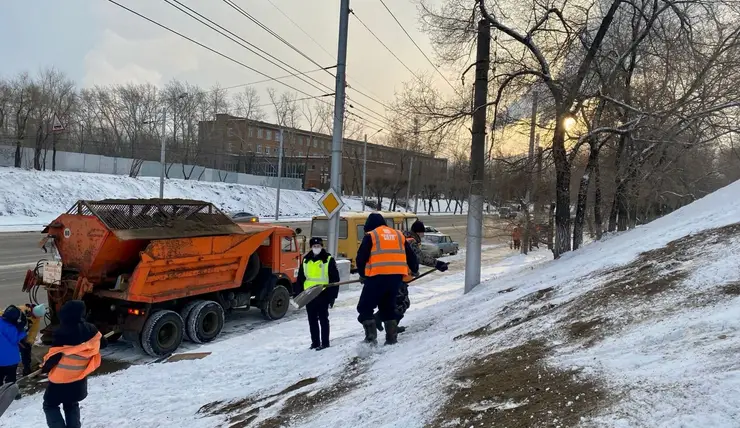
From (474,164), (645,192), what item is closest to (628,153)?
(645,192)

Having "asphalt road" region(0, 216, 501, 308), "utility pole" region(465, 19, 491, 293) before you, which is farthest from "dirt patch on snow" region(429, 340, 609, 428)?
"asphalt road" region(0, 216, 501, 308)

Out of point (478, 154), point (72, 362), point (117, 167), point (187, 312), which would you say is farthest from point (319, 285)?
point (117, 167)

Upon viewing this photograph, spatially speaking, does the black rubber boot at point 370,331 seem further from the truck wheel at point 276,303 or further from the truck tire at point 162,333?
the truck wheel at point 276,303

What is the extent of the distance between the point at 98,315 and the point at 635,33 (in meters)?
12.5

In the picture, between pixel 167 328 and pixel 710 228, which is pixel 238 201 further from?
pixel 710 228

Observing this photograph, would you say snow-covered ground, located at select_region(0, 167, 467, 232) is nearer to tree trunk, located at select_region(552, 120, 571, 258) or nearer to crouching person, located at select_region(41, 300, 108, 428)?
crouching person, located at select_region(41, 300, 108, 428)

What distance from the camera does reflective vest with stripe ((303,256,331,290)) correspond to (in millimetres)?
7051

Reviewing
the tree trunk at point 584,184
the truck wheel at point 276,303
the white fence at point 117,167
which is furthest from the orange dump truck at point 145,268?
the white fence at point 117,167

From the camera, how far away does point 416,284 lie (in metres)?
15.7

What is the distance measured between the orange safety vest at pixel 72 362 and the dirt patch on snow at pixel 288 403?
47.2 inches

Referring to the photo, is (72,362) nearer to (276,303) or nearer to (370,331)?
(370,331)

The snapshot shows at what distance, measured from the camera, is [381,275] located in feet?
20.2

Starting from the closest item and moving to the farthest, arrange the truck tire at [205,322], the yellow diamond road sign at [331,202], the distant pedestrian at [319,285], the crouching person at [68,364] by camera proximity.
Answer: the crouching person at [68,364] < the distant pedestrian at [319,285] < the truck tire at [205,322] < the yellow diamond road sign at [331,202]

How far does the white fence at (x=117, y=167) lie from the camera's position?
43469mm
